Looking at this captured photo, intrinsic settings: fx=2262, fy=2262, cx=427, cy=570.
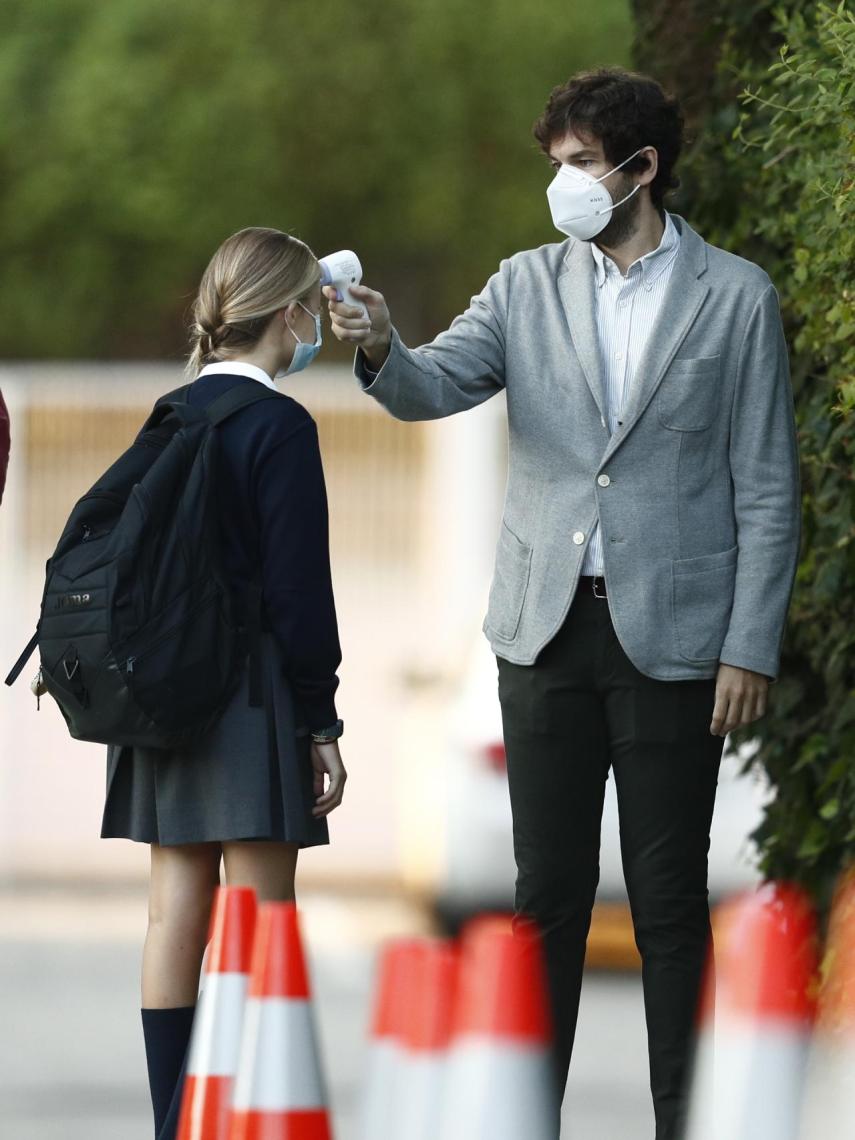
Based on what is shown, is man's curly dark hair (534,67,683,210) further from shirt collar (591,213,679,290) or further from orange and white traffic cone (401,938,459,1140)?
orange and white traffic cone (401,938,459,1140)

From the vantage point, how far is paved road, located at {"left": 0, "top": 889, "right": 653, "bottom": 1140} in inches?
228

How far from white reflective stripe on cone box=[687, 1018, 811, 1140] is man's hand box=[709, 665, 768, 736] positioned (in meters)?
1.36

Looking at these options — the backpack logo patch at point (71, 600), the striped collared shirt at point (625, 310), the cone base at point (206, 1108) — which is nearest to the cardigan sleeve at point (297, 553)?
the backpack logo patch at point (71, 600)

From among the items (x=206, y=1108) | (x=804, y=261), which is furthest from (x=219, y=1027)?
(x=804, y=261)

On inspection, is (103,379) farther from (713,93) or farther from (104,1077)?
(713,93)

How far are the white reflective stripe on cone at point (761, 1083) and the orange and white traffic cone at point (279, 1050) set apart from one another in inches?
28.9

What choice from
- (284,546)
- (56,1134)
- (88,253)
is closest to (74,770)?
(56,1134)

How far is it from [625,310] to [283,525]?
76 centimetres

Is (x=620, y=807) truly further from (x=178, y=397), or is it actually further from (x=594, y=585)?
(x=178, y=397)

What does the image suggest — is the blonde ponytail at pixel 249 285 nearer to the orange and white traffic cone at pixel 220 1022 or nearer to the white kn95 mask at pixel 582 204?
the white kn95 mask at pixel 582 204

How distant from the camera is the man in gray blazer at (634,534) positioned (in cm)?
402

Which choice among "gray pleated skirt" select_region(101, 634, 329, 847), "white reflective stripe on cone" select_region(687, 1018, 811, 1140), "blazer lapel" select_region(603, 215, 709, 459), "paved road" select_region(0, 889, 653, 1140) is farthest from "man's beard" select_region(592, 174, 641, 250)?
"paved road" select_region(0, 889, 653, 1140)

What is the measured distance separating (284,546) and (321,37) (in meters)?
16.8

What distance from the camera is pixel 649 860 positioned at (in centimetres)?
404
